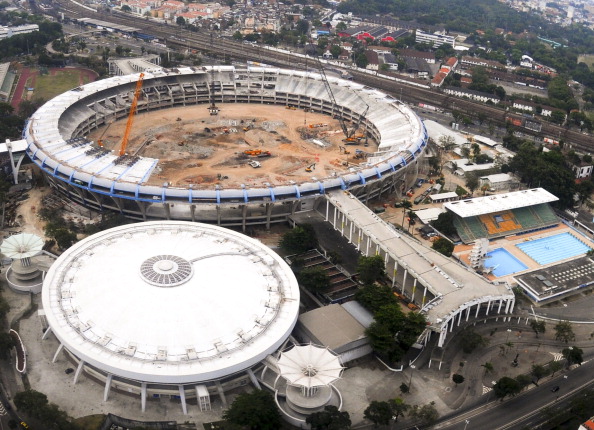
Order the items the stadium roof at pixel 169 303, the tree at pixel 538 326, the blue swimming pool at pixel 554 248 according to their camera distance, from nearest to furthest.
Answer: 1. the stadium roof at pixel 169 303
2. the tree at pixel 538 326
3. the blue swimming pool at pixel 554 248

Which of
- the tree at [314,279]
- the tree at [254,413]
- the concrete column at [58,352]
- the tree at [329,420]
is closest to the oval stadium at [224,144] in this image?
the tree at [314,279]

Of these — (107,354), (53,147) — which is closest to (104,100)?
(53,147)

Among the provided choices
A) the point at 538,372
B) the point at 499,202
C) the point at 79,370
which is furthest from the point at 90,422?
the point at 499,202

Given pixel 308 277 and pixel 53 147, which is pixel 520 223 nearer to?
pixel 308 277

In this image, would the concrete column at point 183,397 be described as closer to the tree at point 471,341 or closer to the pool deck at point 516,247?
the tree at point 471,341

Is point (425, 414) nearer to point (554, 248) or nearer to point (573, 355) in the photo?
point (573, 355)

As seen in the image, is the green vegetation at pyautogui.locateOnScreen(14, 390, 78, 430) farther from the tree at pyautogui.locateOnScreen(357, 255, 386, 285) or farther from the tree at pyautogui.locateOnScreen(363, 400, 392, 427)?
the tree at pyautogui.locateOnScreen(357, 255, 386, 285)

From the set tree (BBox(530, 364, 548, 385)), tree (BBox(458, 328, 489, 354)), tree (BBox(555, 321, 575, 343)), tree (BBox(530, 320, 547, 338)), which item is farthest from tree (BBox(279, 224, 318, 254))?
tree (BBox(555, 321, 575, 343))
